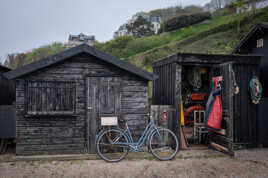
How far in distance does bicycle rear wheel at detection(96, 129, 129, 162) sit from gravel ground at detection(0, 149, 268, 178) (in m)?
0.25

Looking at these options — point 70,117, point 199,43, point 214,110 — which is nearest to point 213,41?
point 199,43

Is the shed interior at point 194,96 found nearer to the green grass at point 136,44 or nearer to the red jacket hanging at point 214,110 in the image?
the red jacket hanging at point 214,110

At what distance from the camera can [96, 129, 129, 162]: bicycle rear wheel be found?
22.6 feet

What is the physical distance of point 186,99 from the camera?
34.9 ft

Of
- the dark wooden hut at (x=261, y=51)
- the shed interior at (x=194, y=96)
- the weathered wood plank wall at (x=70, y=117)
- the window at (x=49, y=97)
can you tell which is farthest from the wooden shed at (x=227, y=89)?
the window at (x=49, y=97)

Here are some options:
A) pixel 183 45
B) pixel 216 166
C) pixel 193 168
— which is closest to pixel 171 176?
pixel 193 168

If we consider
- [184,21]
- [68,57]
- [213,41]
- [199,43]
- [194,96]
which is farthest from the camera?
[184,21]

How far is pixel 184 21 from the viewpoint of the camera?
38.7 metres

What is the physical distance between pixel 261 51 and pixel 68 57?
7405mm

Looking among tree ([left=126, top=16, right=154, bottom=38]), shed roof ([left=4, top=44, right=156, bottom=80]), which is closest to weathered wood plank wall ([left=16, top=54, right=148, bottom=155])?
shed roof ([left=4, top=44, right=156, bottom=80])

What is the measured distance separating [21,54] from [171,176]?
110 ft

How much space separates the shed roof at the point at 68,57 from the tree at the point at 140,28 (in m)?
38.4

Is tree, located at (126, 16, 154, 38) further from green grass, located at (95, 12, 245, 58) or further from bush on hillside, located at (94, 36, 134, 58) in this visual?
bush on hillside, located at (94, 36, 134, 58)

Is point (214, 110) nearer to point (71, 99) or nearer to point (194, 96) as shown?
point (194, 96)
